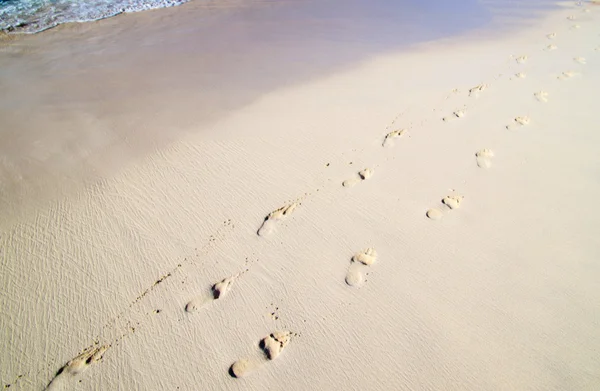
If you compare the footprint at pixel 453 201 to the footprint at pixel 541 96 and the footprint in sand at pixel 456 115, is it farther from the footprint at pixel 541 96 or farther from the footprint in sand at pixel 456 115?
the footprint at pixel 541 96

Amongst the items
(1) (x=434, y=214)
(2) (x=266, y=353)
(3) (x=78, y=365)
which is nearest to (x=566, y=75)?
(1) (x=434, y=214)

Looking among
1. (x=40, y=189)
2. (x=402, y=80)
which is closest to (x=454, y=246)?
(x=402, y=80)

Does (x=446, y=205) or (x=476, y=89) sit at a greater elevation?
(x=476, y=89)

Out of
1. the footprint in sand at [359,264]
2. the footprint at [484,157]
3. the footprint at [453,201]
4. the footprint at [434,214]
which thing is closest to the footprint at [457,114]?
the footprint at [484,157]

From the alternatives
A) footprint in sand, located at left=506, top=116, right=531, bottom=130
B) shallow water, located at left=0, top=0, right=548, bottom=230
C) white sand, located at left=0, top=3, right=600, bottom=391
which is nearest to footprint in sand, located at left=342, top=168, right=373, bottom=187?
white sand, located at left=0, top=3, right=600, bottom=391

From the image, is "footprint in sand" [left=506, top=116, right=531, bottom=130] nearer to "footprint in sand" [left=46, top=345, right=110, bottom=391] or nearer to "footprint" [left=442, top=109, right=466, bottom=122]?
"footprint" [left=442, top=109, right=466, bottom=122]

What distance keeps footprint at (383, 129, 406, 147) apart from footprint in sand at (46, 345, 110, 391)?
9.46ft

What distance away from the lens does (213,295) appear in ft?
8.11

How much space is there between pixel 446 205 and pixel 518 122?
66.6 inches

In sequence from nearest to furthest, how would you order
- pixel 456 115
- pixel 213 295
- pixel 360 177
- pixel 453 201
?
pixel 213 295, pixel 453 201, pixel 360 177, pixel 456 115

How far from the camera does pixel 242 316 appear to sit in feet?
7.71

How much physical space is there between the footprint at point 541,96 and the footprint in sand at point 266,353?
406 centimetres

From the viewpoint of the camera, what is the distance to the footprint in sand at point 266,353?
212 centimetres

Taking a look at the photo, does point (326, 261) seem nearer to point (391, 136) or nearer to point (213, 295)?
point (213, 295)
